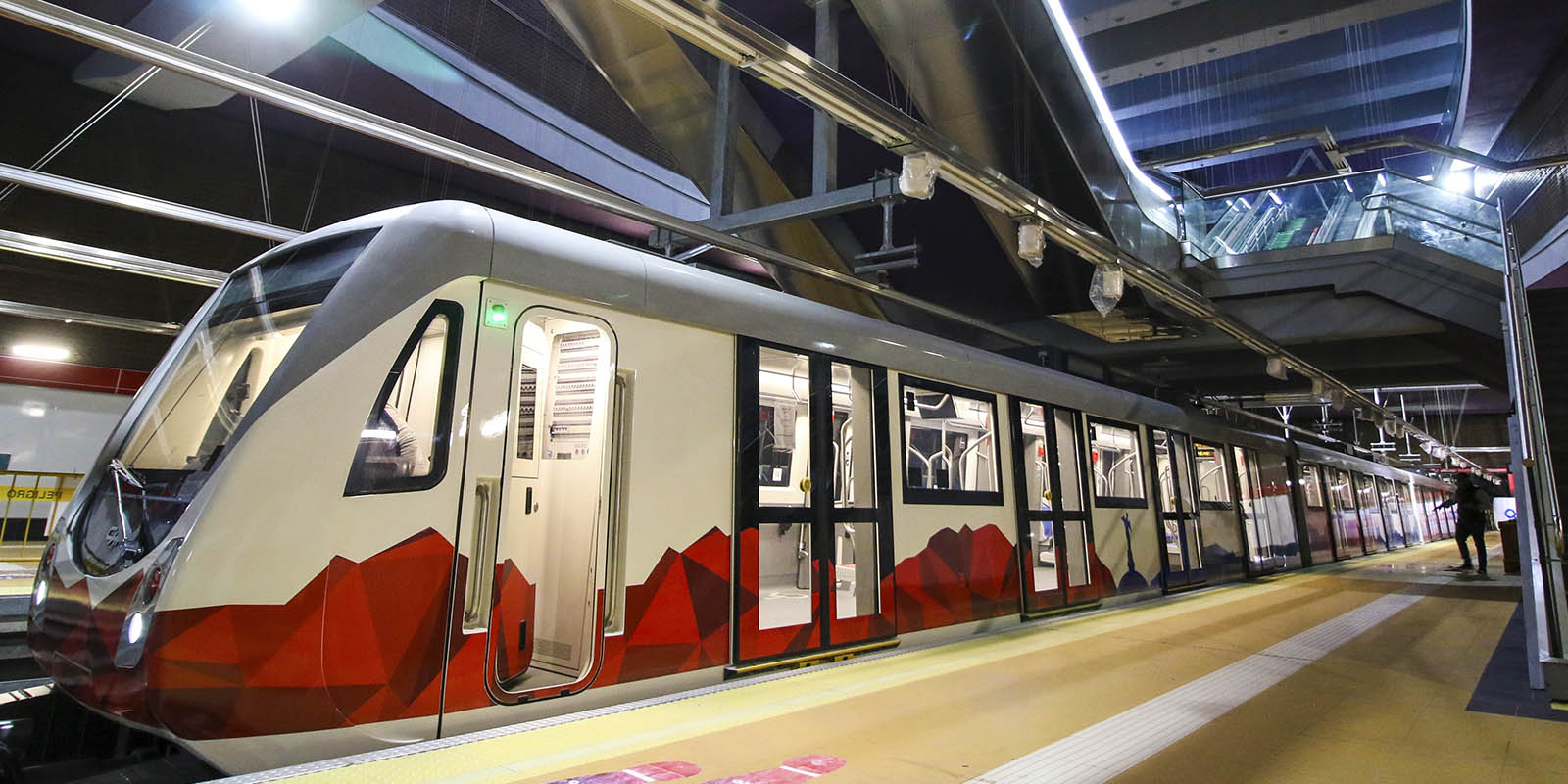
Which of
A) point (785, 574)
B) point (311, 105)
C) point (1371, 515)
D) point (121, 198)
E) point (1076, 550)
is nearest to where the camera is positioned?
point (311, 105)

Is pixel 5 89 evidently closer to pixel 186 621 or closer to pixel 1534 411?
pixel 186 621

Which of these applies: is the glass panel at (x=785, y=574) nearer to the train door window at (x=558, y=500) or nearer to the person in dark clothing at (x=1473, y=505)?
the train door window at (x=558, y=500)

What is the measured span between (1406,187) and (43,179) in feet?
45.0

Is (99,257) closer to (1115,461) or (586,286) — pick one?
(586,286)

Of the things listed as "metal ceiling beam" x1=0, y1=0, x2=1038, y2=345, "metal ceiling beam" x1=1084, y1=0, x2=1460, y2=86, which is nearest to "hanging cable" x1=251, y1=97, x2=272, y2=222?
"metal ceiling beam" x1=0, y1=0, x2=1038, y2=345

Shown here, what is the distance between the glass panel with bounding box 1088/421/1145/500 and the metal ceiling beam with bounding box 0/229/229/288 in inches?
301

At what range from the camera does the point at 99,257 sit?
17.2 ft

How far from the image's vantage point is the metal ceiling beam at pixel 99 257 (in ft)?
16.7

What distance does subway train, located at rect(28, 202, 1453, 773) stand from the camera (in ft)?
8.36

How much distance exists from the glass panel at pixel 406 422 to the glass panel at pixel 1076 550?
5814 mm

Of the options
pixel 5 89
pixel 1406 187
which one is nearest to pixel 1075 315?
pixel 1406 187

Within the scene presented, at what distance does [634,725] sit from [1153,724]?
2.27 metres

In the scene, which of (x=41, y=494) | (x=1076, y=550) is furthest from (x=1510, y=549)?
(x=41, y=494)

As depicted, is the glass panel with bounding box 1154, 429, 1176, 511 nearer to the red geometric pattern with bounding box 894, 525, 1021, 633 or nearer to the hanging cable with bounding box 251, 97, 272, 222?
the red geometric pattern with bounding box 894, 525, 1021, 633
